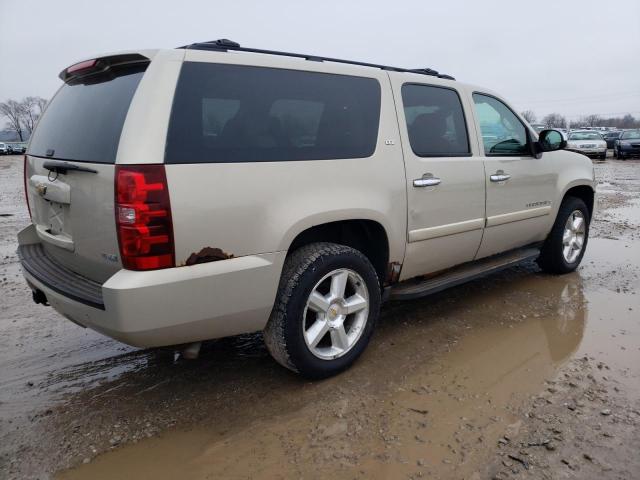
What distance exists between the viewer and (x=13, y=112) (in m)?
83.9

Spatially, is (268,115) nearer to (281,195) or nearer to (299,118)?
(299,118)

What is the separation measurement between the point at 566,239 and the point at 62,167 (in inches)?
180

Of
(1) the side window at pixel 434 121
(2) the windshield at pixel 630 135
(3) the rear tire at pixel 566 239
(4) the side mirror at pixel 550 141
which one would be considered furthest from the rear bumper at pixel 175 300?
(2) the windshield at pixel 630 135

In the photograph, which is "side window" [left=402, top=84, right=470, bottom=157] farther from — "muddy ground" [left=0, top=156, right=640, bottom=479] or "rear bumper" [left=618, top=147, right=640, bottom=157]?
"rear bumper" [left=618, top=147, right=640, bottom=157]

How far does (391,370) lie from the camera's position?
10.1ft

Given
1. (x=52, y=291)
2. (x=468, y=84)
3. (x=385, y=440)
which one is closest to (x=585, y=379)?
(x=385, y=440)

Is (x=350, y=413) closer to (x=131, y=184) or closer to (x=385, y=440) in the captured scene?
(x=385, y=440)

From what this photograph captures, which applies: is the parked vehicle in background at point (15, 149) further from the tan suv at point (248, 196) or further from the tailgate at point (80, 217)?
the tan suv at point (248, 196)

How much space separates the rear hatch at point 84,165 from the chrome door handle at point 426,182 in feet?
5.91

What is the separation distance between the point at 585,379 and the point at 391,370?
117 centimetres

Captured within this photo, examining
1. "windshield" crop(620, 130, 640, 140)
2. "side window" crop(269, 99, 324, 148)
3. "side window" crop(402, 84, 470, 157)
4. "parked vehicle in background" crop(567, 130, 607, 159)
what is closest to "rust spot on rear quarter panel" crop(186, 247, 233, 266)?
"side window" crop(269, 99, 324, 148)

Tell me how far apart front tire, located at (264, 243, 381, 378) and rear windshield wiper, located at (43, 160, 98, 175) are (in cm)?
115

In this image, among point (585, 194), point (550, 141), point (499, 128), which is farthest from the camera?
point (585, 194)

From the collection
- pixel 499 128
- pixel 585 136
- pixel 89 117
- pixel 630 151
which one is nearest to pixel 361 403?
pixel 89 117
